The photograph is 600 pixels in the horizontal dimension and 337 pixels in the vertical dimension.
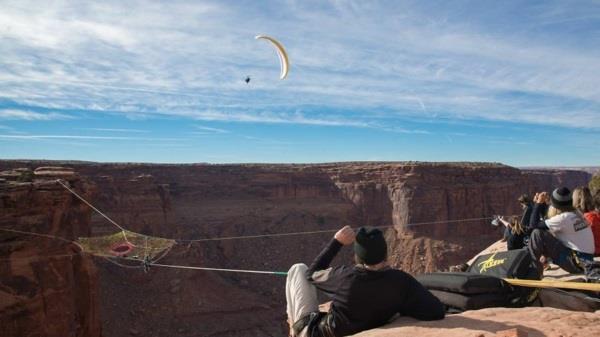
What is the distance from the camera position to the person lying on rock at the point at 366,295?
4.59 meters

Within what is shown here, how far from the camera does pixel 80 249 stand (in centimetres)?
1320

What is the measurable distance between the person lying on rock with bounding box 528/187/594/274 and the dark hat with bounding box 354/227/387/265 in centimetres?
328

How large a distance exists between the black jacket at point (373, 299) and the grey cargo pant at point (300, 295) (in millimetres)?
444

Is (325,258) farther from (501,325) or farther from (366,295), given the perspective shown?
(501,325)

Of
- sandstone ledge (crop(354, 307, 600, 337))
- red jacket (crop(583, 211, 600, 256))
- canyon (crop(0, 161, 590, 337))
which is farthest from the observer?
canyon (crop(0, 161, 590, 337))

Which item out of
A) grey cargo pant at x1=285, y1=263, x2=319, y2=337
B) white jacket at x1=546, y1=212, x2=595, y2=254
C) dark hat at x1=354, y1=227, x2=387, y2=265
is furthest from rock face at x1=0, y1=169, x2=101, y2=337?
white jacket at x1=546, y1=212, x2=595, y2=254

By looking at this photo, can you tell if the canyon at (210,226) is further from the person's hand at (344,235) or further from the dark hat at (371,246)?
the dark hat at (371,246)

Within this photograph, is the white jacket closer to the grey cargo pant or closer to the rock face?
the grey cargo pant

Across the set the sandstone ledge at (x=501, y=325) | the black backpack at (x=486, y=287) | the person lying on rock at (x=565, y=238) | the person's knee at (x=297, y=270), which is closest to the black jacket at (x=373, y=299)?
the sandstone ledge at (x=501, y=325)

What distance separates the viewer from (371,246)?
4.51m

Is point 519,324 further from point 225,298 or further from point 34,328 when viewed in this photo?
point 225,298

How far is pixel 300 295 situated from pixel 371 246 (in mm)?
1295

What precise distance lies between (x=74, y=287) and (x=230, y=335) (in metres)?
17.6

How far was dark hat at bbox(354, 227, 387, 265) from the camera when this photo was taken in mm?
4516
